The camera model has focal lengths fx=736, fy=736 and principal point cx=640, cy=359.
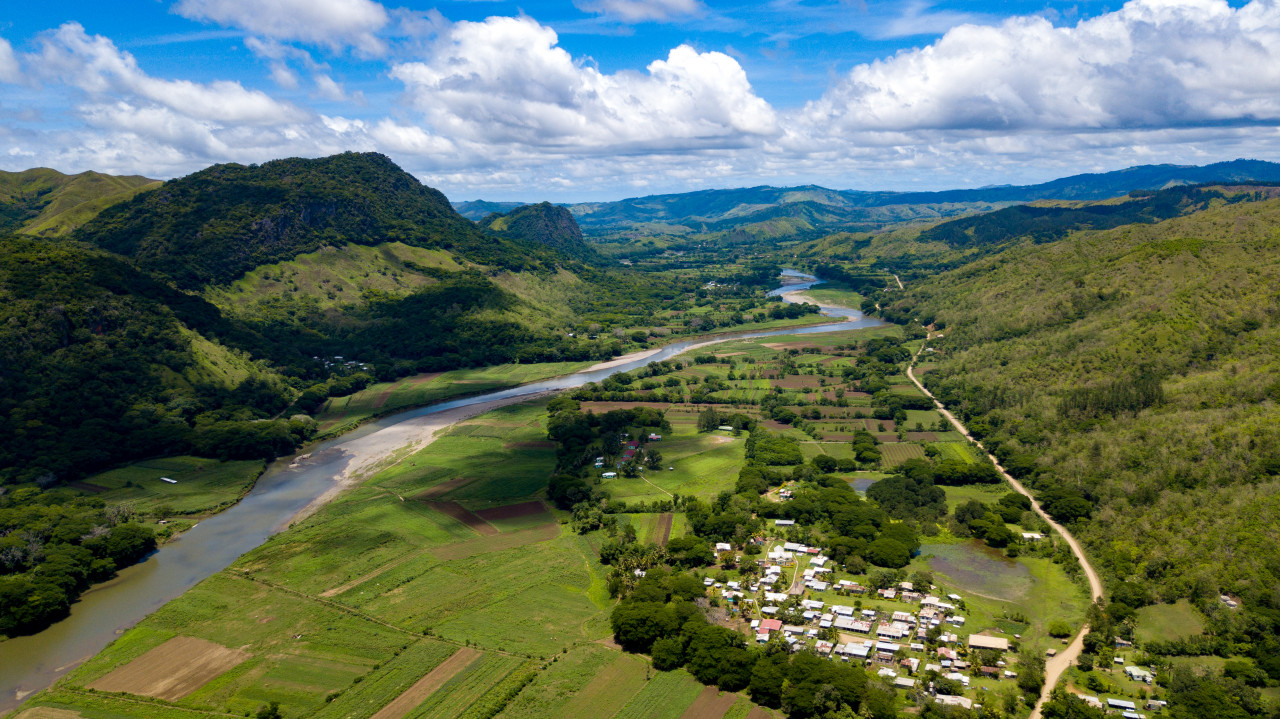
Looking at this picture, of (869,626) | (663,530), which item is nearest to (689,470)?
(663,530)

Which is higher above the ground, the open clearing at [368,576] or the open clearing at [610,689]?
the open clearing at [368,576]

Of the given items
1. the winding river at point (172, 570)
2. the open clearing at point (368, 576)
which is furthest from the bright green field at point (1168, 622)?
the winding river at point (172, 570)

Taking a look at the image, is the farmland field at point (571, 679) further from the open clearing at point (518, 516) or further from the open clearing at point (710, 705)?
the open clearing at point (518, 516)

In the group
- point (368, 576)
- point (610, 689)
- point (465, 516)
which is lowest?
point (610, 689)

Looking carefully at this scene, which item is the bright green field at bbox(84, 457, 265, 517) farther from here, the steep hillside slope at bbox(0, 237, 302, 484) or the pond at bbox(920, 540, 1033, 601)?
the pond at bbox(920, 540, 1033, 601)

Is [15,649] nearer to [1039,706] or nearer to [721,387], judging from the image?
[1039,706]

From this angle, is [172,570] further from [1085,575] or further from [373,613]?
[1085,575]

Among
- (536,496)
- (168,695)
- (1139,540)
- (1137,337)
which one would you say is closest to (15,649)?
(168,695)

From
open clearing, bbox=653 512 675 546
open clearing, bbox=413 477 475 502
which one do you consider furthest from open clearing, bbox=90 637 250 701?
open clearing, bbox=653 512 675 546
